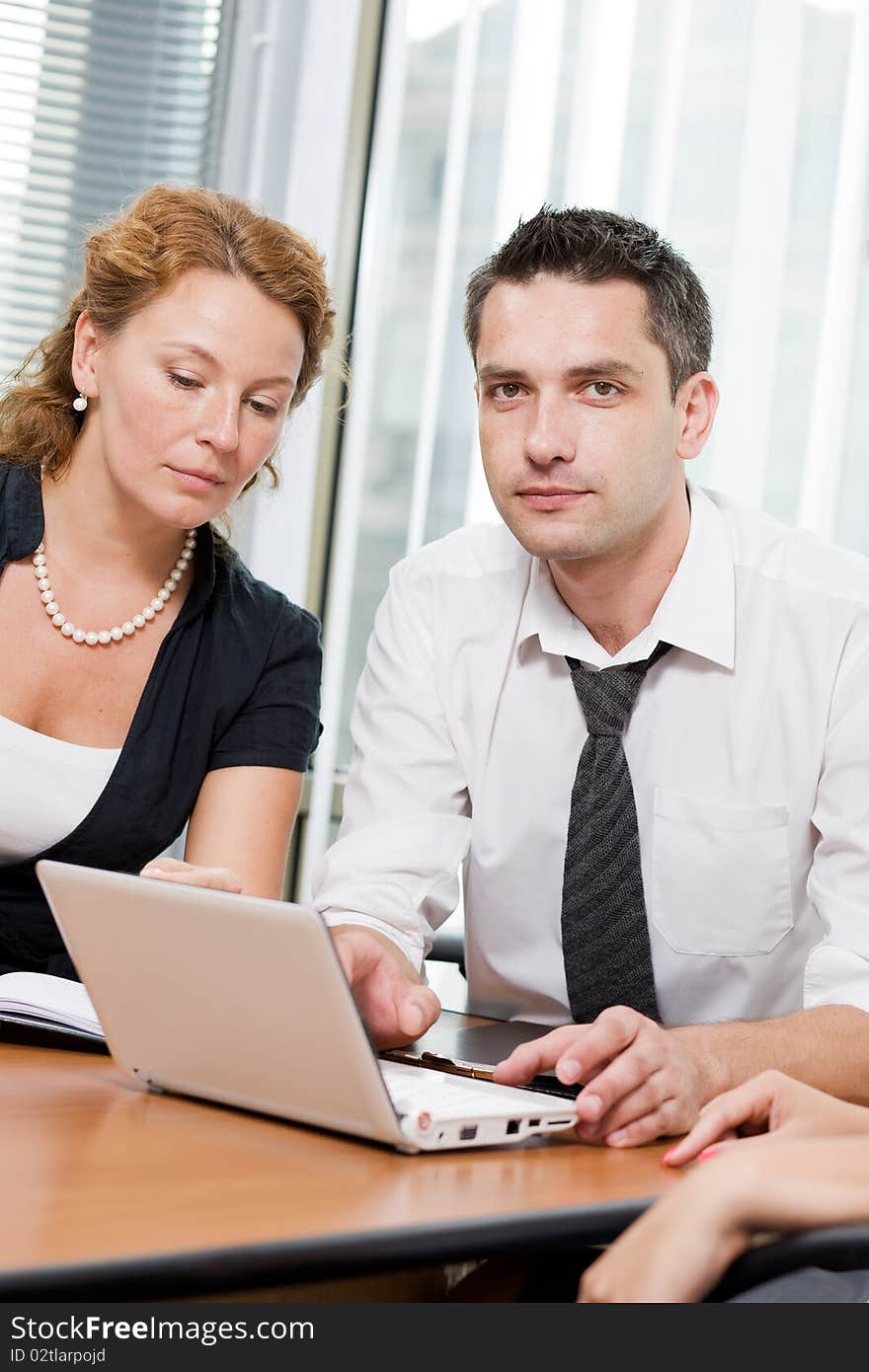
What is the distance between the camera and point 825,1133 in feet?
3.41

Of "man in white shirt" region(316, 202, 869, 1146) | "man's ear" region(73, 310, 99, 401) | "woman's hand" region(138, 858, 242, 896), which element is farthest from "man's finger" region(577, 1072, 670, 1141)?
"man's ear" region(73, 310, 99, 401)

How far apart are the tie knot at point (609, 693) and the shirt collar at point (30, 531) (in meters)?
0.48

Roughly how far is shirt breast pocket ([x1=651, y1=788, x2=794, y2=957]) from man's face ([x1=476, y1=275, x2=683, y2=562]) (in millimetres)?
319

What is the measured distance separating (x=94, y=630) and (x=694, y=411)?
0.78 m

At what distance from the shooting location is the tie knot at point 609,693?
1650 mm

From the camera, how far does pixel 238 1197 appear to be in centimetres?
85

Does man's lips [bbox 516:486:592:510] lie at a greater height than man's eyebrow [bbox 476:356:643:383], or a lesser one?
lesser

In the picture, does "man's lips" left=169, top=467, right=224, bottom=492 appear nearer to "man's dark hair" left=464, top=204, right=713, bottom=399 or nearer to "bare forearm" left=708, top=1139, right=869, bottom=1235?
"man's dark hair" left=464, top=204, right=713, bottom=399

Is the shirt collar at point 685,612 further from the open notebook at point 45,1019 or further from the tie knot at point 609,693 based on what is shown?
the open notebook at point 45,1019

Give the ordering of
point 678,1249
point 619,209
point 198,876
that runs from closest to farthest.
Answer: point 678,1249, point 198,876, point 619,209

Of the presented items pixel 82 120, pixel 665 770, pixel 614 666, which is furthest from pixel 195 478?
pixel 82 120

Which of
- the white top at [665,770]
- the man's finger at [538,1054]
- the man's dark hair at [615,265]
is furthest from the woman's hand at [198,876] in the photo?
the man's dark hair at [615,265]

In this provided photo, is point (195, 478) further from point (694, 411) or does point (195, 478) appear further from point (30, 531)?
point (694, 411)

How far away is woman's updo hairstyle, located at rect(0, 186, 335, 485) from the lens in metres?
1.72
